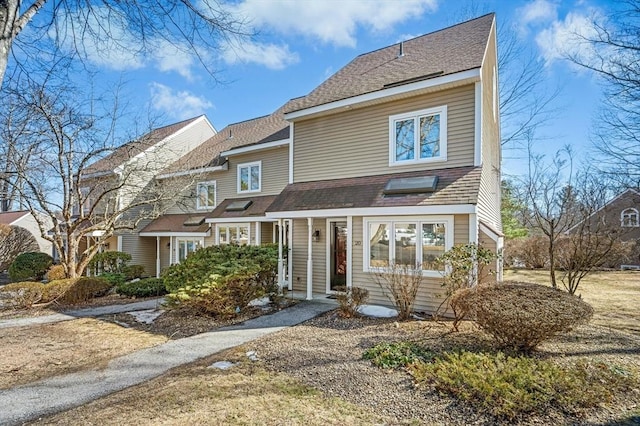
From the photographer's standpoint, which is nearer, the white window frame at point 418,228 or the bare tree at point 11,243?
the white window frame at point 418,228

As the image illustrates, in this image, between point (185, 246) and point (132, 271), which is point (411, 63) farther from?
point (132, 271)

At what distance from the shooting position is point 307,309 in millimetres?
9133

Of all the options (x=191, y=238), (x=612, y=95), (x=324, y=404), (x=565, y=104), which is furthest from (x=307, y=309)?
(x=565, y=104)

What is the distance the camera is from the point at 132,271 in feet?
56.5

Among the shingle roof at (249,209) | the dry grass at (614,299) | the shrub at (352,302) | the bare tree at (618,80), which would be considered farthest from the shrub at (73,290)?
the bare tree at (618,80)

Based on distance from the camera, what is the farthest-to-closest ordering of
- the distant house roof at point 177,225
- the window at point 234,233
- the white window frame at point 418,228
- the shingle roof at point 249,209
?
the distant house roof at point 177,225
the window at point 234,233
the shingle roof at point 249,209
the white window frame at point 418,228

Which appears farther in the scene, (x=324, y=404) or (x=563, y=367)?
(x=563, y=367)

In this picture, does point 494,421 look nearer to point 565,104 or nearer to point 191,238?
point 191,238

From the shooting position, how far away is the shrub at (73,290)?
10.7 meters

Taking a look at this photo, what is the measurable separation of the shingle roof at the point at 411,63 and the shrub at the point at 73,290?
886 cm

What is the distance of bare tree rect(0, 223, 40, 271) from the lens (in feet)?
61.7

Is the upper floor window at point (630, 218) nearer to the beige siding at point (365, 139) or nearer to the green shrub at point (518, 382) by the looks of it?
the beige siding at point (365, 139)

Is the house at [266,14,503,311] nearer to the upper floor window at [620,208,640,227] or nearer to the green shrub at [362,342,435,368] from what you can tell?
the green shrub at [362,342,435,368]

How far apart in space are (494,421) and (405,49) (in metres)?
12.4
